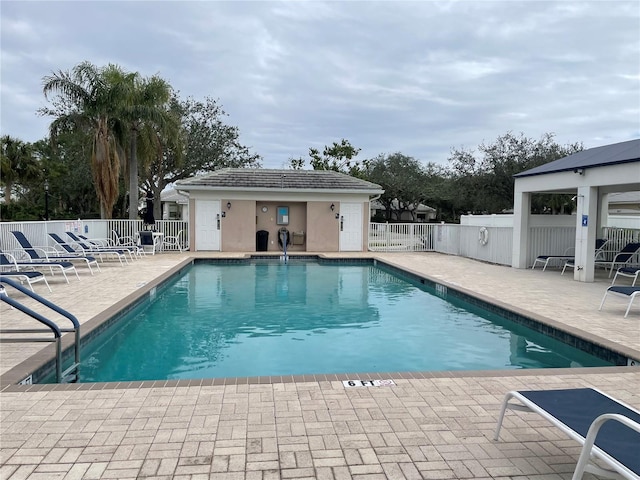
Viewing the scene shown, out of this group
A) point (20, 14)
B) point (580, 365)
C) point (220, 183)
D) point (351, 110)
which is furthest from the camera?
point (351, 110)

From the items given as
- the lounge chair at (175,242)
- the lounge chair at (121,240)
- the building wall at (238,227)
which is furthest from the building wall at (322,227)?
the lounge chair at (121,240)

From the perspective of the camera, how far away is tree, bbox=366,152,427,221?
137 ft

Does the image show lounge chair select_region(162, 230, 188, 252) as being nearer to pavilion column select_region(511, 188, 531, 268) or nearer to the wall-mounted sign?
the wall-mounted sign

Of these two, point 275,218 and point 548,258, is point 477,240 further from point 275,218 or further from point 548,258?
point 275,218

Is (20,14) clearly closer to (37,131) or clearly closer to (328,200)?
(328,200)

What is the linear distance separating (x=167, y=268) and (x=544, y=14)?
1237 cm

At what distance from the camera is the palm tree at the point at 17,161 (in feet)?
105

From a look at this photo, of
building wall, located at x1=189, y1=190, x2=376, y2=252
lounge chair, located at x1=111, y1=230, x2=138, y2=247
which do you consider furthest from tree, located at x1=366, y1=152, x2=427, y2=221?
lounge chair, located at x1=111, y1=230, x2=138, y2=247

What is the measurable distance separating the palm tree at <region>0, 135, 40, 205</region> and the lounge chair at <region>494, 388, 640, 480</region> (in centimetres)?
3622

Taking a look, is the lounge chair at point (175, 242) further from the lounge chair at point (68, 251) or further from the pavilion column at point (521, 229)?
the pavilion column at point (521, 229)

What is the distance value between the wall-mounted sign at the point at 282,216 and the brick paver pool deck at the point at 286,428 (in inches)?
624

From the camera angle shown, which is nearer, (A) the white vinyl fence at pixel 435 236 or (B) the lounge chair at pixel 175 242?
(A) the white vinyl fence at pixel 435 236

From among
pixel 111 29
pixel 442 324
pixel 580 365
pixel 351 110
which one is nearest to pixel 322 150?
pixel 351 110

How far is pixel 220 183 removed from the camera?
66.8 feet
